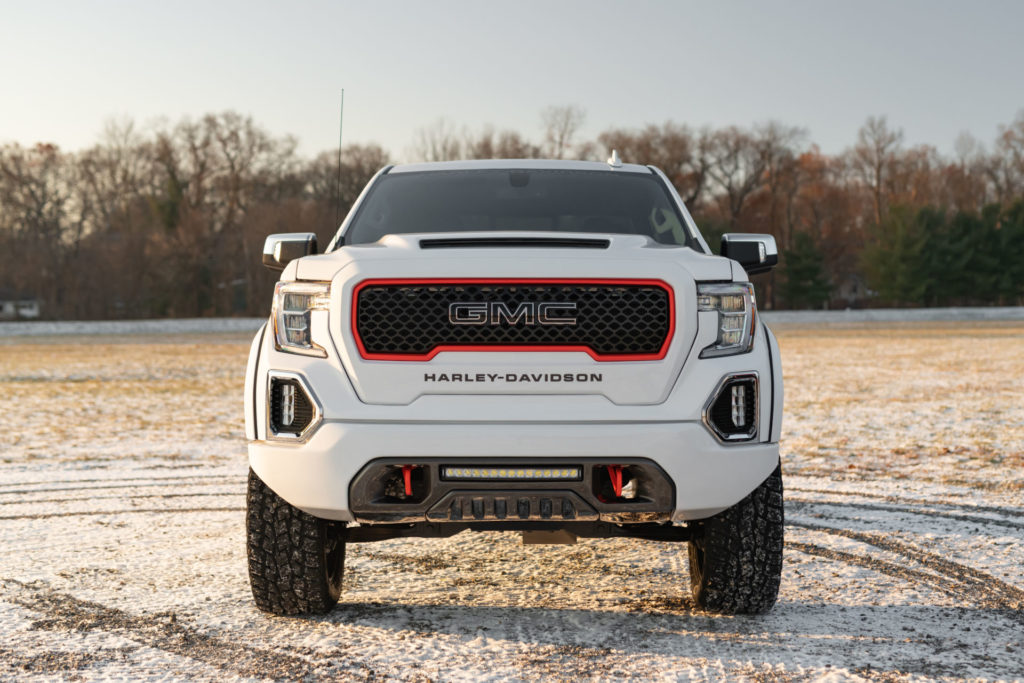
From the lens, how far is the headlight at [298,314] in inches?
152

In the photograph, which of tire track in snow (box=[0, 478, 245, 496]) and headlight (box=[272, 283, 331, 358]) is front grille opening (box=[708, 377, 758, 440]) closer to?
headlight (box=[272, 283, 331, 358])

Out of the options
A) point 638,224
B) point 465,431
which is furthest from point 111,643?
point 638,224

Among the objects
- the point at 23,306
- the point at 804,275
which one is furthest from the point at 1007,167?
the point at 23,306

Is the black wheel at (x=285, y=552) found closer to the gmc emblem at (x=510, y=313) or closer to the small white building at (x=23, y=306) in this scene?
the gmc emblem at (x=510, y=313)

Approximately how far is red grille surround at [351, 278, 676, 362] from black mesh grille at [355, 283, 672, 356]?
0.01 meters

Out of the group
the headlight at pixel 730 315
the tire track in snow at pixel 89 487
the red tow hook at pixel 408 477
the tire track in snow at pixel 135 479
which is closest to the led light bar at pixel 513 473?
the red tow hook at pixel 408 477

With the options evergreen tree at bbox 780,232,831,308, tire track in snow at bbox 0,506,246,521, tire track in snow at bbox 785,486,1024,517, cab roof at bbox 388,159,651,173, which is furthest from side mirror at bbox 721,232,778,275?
evergreen tree at bbox 780,232,831,308

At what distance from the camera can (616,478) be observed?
3748mm

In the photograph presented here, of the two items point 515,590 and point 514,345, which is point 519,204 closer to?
point 514,345

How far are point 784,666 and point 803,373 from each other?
1599 centimetres

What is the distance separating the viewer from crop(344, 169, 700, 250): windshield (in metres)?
5.20

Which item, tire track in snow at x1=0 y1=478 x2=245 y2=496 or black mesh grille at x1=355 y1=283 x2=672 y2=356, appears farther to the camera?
tire track in snow at x1=0 y1=478 x2=245 y2=496

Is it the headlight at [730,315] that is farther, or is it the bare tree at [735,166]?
the bare tree at [735,166]

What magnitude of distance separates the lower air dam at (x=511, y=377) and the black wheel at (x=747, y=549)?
2.97 ft
